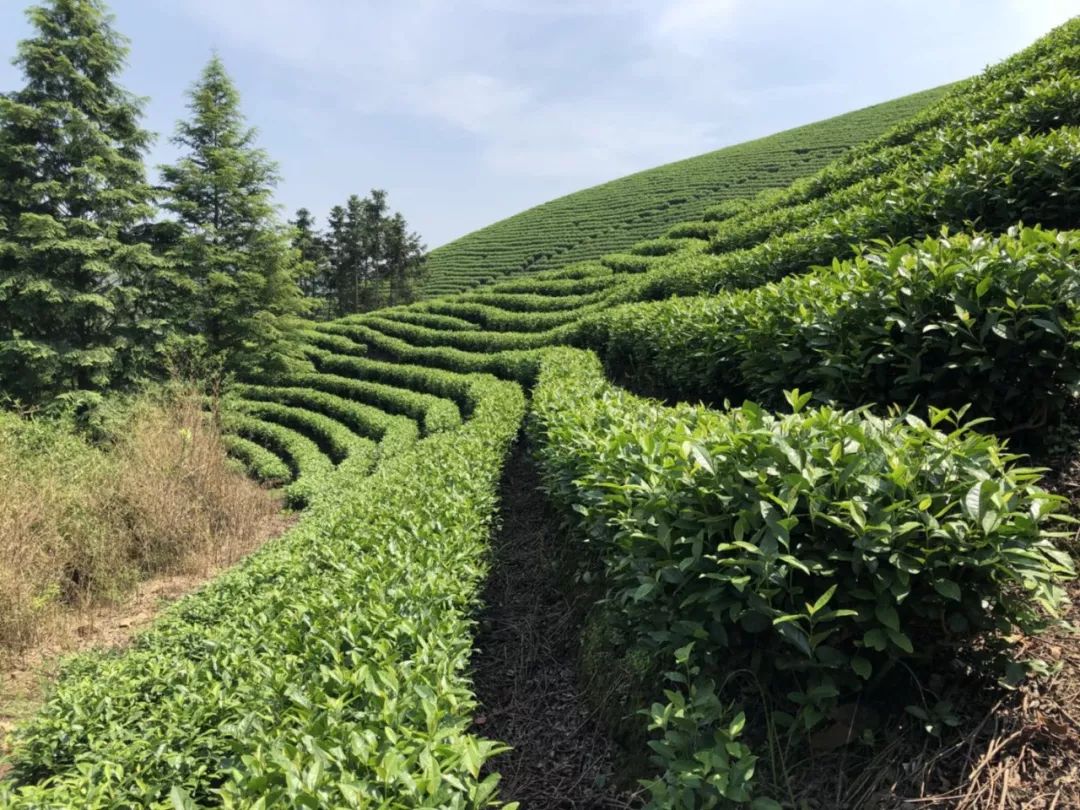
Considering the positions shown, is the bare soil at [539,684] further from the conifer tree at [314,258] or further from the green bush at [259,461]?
the conifer tree at [314,258]

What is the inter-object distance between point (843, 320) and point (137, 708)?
15.5 feet

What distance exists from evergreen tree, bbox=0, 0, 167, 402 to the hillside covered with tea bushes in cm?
1349

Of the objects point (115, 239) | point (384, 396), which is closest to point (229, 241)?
point (115, 239)

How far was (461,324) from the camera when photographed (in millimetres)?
18734

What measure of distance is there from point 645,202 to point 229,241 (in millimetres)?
21185

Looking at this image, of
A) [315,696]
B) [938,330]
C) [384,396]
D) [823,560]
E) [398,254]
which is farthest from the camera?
[398,254]

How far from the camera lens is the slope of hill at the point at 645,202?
28.0 meters

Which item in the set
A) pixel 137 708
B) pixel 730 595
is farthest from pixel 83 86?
pixel 730 595

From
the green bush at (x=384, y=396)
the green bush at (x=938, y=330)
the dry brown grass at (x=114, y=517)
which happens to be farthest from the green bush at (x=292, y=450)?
the green bush at (x=938, y=330)

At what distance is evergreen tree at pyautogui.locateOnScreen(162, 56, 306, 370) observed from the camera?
18109mm

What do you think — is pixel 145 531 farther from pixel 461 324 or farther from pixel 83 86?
pixel 83 86

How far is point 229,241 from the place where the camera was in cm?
1894

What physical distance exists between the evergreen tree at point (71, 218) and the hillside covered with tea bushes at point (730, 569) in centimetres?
1349

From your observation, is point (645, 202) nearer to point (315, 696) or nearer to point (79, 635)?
point (79, 635)
